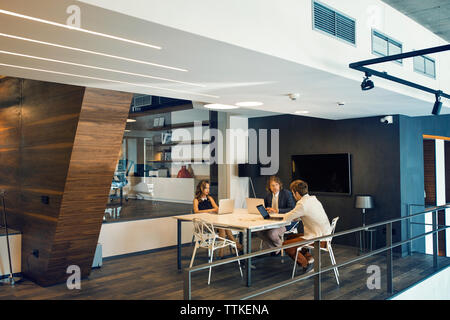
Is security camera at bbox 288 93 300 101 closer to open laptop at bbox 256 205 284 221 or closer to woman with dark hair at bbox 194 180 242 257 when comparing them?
open laptop at bbox 256 205 284 221

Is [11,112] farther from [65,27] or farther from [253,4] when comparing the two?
[253,4]

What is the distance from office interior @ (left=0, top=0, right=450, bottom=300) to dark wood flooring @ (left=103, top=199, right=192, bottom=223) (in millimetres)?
20

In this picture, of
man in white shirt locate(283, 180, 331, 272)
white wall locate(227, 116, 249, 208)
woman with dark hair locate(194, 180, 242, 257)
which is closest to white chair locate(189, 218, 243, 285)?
woman with dark hair locate(194, 180, 242, 257)

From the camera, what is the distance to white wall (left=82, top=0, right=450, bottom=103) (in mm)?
2568

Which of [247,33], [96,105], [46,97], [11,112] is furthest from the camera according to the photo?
[11,112]

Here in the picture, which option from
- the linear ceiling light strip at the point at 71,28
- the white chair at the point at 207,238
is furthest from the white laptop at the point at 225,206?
the linear ceiling light strip at the point at 71,28

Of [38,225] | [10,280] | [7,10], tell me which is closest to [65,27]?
[7,10]

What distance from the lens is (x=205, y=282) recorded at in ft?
17.2

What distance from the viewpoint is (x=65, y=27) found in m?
2.49

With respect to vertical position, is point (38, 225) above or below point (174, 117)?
below

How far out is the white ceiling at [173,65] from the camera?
2.53 meters

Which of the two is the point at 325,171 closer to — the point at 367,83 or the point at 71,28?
the point at 367,83

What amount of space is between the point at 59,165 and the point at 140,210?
2376 mm

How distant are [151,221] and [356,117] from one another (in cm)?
423
